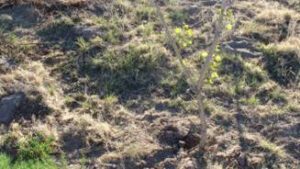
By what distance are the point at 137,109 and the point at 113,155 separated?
76cm

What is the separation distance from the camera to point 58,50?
746cm

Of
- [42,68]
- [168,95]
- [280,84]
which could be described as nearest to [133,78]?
[168,95]

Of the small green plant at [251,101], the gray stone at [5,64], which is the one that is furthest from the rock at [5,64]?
the small green plant at [251,101]

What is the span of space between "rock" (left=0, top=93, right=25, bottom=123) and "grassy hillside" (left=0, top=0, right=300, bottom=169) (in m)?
0.01

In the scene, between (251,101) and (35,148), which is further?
(251,101)

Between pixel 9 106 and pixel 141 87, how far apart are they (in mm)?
1387

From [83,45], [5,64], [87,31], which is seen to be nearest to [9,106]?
[5,64]

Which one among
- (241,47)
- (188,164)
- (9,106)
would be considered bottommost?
(188,164)

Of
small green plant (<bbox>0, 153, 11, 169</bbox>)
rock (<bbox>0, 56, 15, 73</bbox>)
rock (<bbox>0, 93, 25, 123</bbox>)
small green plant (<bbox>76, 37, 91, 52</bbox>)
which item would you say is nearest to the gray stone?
rock (<bbox>0, 56, 15, 73</bbox>)

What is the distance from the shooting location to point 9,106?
6.50 meters

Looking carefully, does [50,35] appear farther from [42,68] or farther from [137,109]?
[137,109]

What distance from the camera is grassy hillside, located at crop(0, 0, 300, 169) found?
6098mm

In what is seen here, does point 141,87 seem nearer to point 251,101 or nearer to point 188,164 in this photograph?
point 251,101

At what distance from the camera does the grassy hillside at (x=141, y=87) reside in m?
6.10
